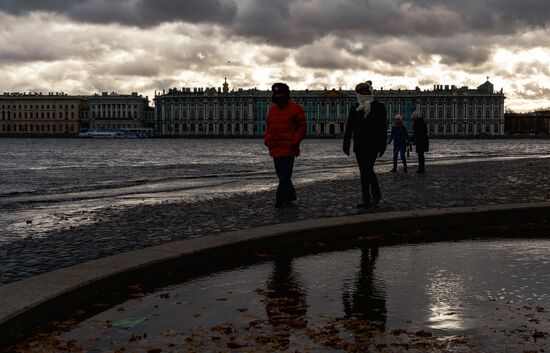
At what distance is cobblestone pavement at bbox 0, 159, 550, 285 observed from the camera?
5.47m

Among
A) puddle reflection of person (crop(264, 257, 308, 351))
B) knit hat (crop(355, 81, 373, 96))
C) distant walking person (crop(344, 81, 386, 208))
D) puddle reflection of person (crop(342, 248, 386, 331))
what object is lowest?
puddle reflection of person (crop(264, 257, 308, 351))

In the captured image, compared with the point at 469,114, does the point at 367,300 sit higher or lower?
lower

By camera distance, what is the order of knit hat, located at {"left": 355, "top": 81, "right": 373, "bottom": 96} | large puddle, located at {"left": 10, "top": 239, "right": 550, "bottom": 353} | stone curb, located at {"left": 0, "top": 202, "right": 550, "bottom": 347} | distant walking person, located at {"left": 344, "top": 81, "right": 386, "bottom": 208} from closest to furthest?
large puddle, located at {"left": 10, "top": 239, "right": 550, "bottom": 353}, stone curb, located at {"left": 0, "top": 202, "right": 550, "bottom": 347}, distant walking person, located at {"left": 344, "top": 81, "right": 386, "bottom": 208}, knit hat, located at {"left": 355, "top": 81, "right": 373, "bottom": 96}

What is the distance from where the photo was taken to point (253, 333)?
3430 millimetres

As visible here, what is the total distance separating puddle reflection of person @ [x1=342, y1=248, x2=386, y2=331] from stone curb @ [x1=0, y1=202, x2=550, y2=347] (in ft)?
3.73

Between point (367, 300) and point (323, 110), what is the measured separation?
150445mm

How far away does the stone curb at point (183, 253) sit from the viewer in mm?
3686

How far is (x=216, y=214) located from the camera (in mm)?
8078

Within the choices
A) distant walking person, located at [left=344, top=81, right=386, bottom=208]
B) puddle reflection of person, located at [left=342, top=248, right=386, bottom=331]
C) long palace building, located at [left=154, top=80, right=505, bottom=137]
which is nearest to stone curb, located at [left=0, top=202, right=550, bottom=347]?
puddle reflection of person, located at [left=342, top=248, right=386, bottom=331]

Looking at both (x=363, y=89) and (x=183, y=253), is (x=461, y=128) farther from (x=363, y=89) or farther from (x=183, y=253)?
(x=183, y=253)

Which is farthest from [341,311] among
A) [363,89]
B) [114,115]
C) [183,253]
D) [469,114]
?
[114,115]

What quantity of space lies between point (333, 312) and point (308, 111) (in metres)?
149

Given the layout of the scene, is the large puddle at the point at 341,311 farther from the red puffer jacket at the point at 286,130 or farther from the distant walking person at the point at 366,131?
the red puffer jacket at the point at 286,130

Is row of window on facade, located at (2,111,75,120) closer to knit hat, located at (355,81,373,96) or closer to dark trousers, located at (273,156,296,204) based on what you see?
dark trousers, located at (273,156,296,204)
